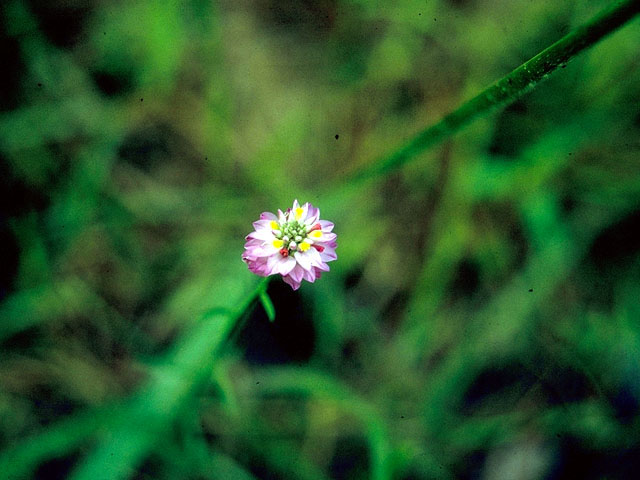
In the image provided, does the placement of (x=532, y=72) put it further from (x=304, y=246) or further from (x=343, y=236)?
(x=343, y=236)

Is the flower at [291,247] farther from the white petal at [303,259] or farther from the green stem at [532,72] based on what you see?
the green stem at [532,72]

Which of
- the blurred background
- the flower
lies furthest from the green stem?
the blurred background

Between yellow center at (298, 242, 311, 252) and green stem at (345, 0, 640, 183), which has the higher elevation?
green stem at (345, 0, 640, 183)

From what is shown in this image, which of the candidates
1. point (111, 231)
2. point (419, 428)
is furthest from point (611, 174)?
point (111, 231)

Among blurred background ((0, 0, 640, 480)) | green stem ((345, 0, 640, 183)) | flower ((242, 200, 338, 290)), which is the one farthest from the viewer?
blurred background ((0, 0, 640, 480))

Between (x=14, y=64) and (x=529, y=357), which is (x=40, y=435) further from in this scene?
(x=529, y=357)

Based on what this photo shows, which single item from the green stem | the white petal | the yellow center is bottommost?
the white petal

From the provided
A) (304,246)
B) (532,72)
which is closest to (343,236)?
(304,246)

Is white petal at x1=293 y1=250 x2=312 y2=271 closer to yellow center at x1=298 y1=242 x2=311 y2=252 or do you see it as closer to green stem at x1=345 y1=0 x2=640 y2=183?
yellow center at x1=298 y1=242 x2=311 y2=252
